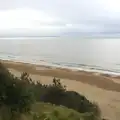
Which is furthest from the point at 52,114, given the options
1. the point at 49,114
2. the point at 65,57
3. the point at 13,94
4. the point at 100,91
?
the point at 65,57

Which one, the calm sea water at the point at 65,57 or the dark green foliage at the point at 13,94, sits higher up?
the calm sea water at the point at 65,57

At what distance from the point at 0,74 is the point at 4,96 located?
26 cm

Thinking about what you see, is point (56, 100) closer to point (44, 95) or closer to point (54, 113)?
point (44, 95)

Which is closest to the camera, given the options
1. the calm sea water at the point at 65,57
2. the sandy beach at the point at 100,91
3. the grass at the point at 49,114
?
the grass at the point at 49,114

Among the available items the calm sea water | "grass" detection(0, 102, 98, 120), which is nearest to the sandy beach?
"grass" detection(0, 102, 98, 120)

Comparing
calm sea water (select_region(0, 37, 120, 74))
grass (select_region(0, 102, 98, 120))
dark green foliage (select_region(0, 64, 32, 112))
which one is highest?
calm sea water (select_region(0, 37, 120, 74))

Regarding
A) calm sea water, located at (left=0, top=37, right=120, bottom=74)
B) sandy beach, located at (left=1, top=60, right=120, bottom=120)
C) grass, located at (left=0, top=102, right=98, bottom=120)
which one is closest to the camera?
grass, located at (left=0, top=102, right=98, bottom=120)

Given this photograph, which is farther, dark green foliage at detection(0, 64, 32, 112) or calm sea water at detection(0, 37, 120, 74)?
calm sea water at detection(0, 37, 120, 74)

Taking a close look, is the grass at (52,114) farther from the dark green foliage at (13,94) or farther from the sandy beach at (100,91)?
the sandy beach at (100,91)

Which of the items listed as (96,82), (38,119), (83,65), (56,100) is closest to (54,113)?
(38,119)

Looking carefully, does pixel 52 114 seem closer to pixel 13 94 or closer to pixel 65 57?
pixel 13 94

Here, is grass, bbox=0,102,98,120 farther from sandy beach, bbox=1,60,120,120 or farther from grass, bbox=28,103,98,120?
sandy beach, bbox=1,60,120,120

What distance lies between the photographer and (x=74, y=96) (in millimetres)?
4277

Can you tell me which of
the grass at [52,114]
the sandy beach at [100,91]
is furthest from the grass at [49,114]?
the sandy beach at [100,91]
